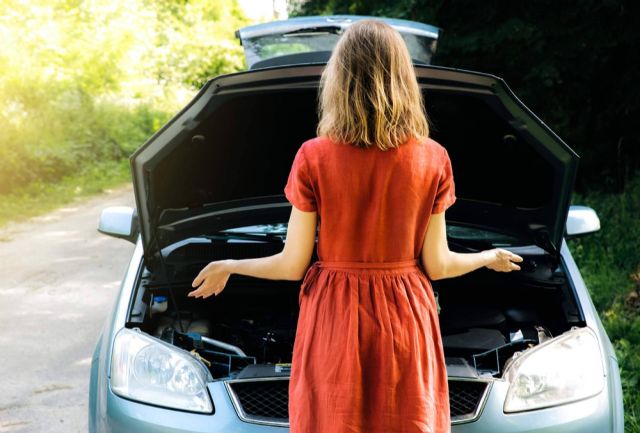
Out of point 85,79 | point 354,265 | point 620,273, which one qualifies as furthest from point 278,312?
point 85,79

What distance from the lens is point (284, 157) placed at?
3867mm

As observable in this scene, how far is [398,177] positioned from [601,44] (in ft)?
20.3

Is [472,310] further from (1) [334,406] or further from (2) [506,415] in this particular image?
(1) [334,406]

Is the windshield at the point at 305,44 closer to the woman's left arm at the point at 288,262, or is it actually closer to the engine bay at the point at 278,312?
the engine bay at the point at 278,312

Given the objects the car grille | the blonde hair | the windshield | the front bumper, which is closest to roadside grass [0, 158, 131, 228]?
the windshield

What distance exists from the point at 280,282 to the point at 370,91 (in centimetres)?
186

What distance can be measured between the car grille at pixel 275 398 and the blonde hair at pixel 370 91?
1.08m

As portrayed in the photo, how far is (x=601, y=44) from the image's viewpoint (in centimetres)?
733

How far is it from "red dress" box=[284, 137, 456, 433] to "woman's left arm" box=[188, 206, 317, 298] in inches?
1.6

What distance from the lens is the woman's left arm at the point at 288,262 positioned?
2035mm

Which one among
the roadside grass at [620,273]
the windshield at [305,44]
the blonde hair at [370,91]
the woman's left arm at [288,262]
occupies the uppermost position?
the blonde hair at [370,91]

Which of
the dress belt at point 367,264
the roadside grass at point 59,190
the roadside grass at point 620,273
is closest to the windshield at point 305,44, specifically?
the roadside grass at point 620,273

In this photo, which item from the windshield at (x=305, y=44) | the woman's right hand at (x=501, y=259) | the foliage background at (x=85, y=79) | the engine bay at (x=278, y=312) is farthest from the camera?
the foliage background at (x=85, y=79)

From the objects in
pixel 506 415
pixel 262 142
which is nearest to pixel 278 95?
pixel 262 142
